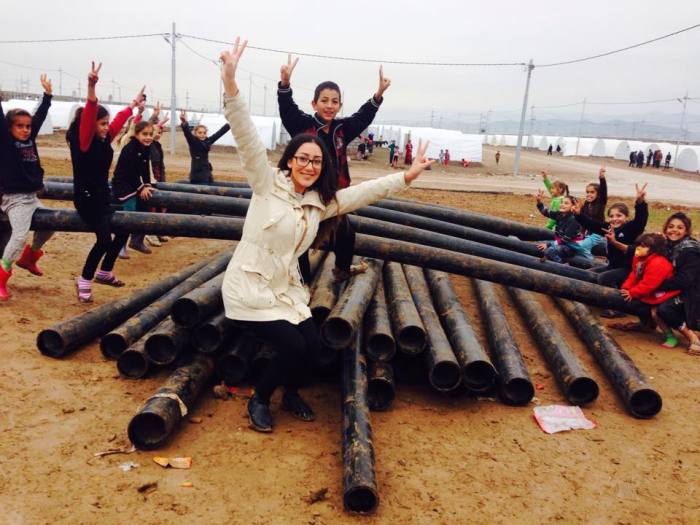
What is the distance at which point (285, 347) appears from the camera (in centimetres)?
362

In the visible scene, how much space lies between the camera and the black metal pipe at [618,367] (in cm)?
465

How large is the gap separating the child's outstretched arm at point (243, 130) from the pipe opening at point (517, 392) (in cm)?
257

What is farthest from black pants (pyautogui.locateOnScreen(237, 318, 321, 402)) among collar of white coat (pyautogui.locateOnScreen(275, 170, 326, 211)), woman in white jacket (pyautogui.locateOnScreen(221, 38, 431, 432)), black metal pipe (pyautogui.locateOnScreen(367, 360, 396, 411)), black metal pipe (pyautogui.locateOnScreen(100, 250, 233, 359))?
black metal pipe (pyautogui.locateOnScreen(100, 250, 233, 359))

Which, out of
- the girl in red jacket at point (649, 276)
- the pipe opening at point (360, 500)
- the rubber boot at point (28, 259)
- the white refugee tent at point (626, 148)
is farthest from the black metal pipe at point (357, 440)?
the white refugee tent at point (626, 148)

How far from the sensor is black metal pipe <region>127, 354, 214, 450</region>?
3.63m

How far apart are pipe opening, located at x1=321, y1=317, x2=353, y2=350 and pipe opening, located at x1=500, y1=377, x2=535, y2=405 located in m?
1.38

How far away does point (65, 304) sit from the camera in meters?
5.86

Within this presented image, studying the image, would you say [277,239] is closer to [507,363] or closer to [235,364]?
[235,364]

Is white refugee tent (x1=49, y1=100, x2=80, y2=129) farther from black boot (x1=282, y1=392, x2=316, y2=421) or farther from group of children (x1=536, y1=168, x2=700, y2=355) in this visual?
black boot (x1=282, y1=392, x2=316, y2=421)

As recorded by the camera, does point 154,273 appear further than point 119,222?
Yes

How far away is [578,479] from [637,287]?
9.96 ft

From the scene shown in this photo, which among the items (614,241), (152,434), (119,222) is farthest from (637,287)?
(119,222)

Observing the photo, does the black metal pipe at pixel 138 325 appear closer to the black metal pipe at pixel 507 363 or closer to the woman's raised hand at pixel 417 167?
the woman's raised hand at pixel 417 167

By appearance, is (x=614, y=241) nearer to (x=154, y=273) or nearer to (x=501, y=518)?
(x=501, y=518)
